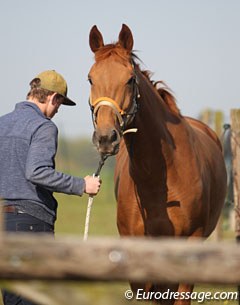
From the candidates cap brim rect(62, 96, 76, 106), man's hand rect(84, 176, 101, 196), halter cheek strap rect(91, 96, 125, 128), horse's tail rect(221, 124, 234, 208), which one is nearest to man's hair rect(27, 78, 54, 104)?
cap brim rect(62, 96, 76, 106)

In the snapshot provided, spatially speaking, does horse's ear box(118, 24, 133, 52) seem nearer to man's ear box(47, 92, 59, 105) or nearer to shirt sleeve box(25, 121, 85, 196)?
man's ear box(47, 92, 59, 105)

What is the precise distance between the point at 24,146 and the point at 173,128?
1.61m

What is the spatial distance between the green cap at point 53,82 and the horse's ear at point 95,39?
0.76 m

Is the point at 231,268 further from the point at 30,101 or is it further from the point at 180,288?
the point at 180,288

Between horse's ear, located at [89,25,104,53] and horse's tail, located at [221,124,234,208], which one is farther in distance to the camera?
horse's tail, located at [221,124,234,208]

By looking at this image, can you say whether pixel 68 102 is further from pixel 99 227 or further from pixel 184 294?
pixel 99 227

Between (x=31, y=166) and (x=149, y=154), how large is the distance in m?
1.38

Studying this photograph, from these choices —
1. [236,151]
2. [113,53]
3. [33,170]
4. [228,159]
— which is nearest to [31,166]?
[33,170]

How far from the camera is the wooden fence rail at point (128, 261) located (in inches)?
104

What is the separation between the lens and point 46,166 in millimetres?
4648

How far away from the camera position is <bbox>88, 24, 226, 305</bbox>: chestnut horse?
527cm

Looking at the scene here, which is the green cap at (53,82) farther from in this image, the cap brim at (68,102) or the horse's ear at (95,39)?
the horse's ear at (95,39)

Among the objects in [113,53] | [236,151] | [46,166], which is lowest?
[236,151]

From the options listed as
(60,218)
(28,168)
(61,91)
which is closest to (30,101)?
(61,91)
